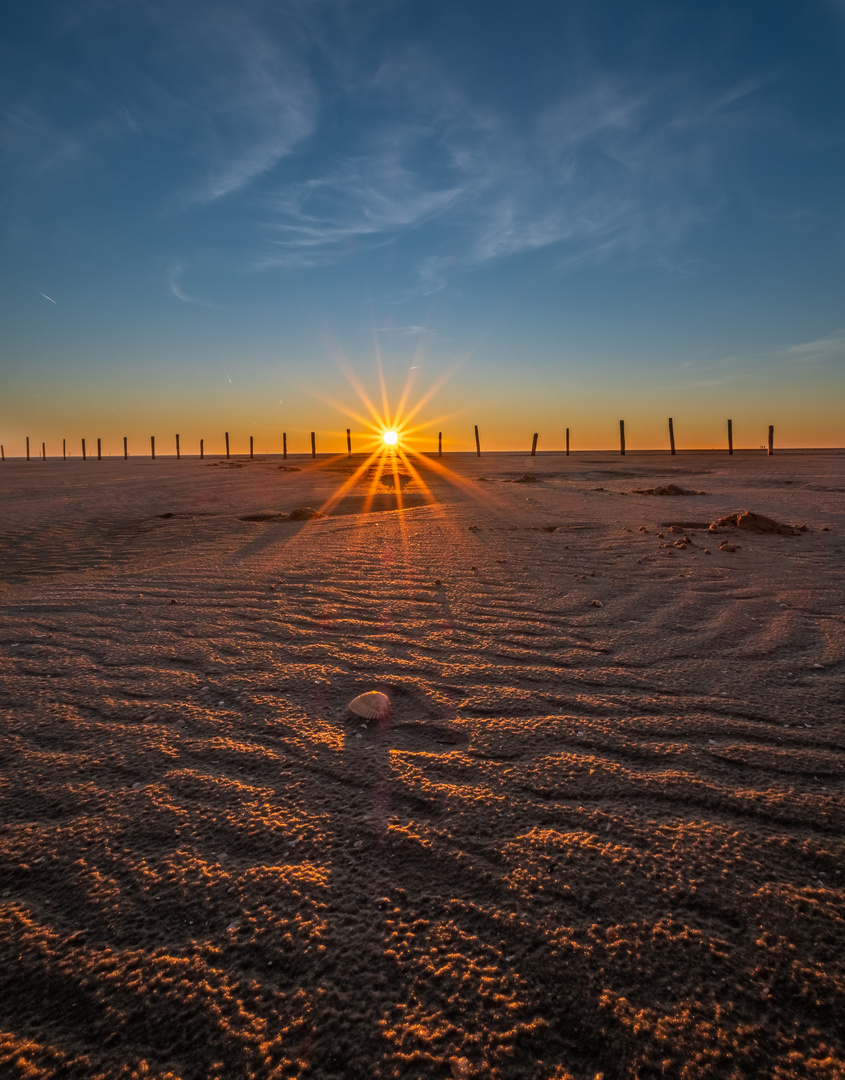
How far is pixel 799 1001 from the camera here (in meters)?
0.99

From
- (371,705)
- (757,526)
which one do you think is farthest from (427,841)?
(757,526)

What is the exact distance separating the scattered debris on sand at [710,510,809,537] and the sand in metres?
2.50

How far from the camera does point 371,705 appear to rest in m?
2.09

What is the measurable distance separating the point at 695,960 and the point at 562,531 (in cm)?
519

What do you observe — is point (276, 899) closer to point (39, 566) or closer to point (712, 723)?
point (712, 723)

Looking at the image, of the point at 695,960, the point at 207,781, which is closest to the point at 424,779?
the point at 207,781

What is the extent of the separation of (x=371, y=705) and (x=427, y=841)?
28.9 inches

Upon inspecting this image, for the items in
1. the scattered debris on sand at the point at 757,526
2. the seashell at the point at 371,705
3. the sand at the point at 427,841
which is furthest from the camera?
the scattered debris on sand at the point at 757,526

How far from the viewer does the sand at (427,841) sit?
95cm

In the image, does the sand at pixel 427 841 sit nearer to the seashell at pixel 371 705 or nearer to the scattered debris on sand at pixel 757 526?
the seashell at pixel 371 705

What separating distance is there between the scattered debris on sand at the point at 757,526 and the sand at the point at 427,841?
8.21 feet

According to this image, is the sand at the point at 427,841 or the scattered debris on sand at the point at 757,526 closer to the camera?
the sand at the point at 427,841

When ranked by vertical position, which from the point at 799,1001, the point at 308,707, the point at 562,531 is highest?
the point at 562,531

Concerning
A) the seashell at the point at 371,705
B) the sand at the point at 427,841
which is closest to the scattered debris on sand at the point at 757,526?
the sand at the point at 427,841
